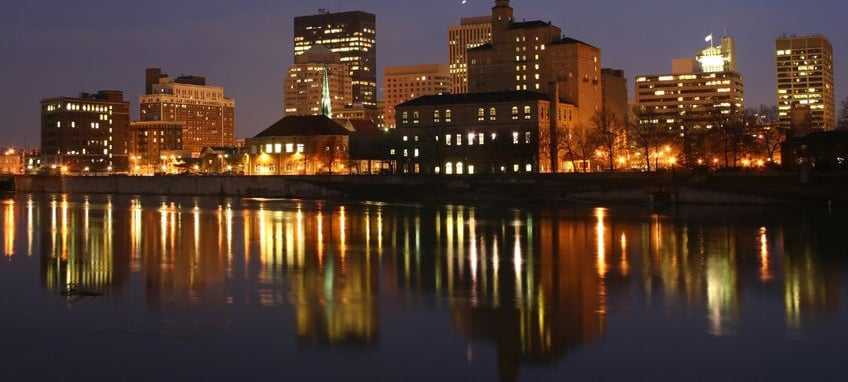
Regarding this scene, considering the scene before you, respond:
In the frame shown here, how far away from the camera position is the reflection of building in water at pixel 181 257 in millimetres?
28547

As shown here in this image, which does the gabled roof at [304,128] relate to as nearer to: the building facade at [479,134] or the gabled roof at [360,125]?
the building facade at [479,134]

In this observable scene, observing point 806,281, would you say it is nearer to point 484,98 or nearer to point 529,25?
point 484,98

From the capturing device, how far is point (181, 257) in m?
39.4

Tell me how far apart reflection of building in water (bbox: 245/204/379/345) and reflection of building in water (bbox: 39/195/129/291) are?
554cm

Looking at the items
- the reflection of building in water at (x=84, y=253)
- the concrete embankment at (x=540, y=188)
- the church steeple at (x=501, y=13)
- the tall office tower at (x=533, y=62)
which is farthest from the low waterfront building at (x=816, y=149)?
the church steeple at (x=501, y=13)

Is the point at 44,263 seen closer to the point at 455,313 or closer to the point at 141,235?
the point at 141,235

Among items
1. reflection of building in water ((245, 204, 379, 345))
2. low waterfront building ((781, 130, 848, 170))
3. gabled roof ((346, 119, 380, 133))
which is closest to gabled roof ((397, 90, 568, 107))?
low waterfront building ((781, 130, 848, 170))

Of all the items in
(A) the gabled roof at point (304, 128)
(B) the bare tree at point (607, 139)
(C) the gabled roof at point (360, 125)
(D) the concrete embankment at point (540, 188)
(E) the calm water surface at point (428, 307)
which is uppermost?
(C) the gabled roof at point (360, 125)

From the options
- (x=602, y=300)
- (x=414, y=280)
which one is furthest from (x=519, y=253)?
(x=602, y=300)

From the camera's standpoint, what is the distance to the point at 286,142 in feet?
509

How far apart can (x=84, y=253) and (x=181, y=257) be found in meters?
5.52

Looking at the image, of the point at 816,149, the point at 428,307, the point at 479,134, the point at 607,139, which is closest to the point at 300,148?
the point at 479,134

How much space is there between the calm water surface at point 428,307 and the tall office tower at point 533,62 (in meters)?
127

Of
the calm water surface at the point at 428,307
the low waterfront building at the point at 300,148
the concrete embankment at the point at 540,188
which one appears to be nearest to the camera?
the calm water surface at the point at 428,307
